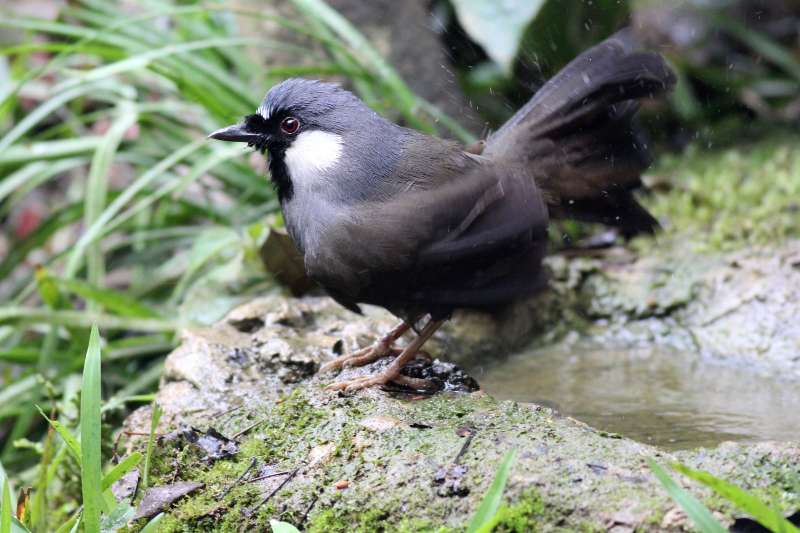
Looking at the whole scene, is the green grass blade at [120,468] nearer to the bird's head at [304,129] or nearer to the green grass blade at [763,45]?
the bird's head at [304,129]

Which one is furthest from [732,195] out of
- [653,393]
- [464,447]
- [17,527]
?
[17,527]

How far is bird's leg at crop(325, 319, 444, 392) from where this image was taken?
9.26 ft

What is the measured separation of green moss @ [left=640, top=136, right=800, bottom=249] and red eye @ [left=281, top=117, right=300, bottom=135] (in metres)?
2.10

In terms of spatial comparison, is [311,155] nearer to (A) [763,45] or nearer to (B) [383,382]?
(B) [383,382]

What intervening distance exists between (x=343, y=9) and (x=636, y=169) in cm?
255

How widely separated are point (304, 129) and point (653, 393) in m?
1.57

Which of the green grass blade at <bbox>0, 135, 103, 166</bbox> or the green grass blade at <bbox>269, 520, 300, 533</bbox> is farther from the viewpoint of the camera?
the green grass blade at <bbox>0, 135, 103, 166</bbox>

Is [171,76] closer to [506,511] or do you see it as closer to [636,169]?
[636,169]

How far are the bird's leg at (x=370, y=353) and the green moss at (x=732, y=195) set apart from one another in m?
1.76

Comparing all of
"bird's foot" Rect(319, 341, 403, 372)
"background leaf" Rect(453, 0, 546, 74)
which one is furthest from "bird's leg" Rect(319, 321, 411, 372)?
"background leaf" Rect(453, 0, 546, 74)

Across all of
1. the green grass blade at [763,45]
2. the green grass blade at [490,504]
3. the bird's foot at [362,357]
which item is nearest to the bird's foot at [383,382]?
the bird's foot at [362,357]

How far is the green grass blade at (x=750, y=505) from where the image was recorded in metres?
1.84

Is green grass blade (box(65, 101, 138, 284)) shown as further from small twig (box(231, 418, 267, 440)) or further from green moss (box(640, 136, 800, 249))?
green moss (box(640, 136, 800, 249))

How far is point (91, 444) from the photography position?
2279 mm
